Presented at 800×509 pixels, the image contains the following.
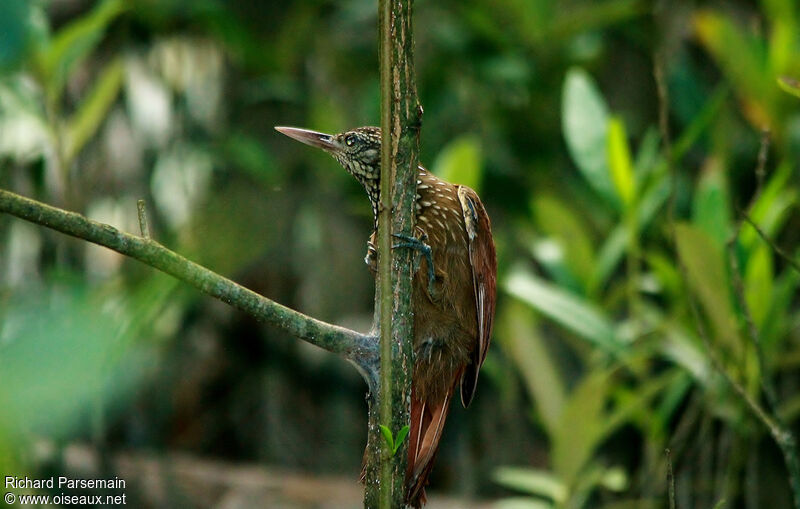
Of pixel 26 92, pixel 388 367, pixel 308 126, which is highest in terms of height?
pixel 308 126

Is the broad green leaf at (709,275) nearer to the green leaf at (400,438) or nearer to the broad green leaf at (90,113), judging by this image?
the green leaf at (400,438)

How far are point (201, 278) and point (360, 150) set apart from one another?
2.92 ft

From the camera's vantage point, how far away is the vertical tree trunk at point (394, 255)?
4.58 ft

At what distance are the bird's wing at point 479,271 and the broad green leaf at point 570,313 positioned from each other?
66cm

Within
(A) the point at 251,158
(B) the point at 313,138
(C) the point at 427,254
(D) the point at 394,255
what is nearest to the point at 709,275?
(C) the point at 427,254

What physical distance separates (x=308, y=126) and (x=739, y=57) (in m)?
2.06

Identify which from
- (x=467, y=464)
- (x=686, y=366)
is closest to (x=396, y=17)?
(x=686, y=366)

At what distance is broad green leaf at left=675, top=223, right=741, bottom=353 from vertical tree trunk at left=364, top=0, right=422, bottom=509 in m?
1.33

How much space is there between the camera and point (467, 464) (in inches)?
167

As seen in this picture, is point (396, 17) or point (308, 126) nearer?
point (396, 17)

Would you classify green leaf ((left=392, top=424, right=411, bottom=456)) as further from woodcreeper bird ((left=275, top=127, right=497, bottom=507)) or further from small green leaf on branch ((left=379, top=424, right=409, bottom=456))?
woodcreeper bird ((left=275, top=127, right=497, bottom=507))

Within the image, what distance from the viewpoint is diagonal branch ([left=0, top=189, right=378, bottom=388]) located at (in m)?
1.18

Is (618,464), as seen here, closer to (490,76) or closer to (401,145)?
(490,76)

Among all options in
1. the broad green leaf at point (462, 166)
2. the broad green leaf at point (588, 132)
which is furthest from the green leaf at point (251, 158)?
the broad green leaf at point (588, 132)
